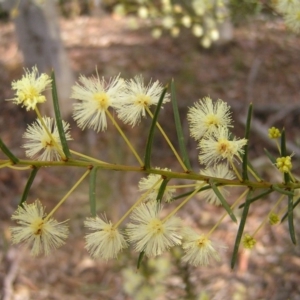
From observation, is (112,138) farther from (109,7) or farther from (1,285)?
(109,7)

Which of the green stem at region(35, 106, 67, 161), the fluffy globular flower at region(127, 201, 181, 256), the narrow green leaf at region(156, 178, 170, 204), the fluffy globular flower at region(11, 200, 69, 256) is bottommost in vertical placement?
the fluffy globular flower at region(11, 200, 69, 256)

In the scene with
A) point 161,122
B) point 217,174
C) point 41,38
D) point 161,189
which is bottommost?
point 161,189


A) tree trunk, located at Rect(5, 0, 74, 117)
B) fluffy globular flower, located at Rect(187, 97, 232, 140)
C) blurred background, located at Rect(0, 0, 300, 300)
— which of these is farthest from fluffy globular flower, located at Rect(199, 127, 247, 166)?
tree trunk, located at Rect(5, 0, 74, 117)

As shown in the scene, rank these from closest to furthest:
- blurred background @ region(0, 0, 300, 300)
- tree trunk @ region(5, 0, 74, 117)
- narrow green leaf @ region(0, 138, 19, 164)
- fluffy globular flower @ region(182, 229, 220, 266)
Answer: narrow green leaf @ region(0, 138, 19, 164) < fluffy globular flower @ region(182, 229, 220, 266) < blurred background @ region(0, 0, 300, 300) < tree trunk @ region(5, 0, 74, 117)

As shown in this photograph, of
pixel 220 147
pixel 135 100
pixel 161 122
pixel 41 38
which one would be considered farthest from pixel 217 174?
pixel 41 38

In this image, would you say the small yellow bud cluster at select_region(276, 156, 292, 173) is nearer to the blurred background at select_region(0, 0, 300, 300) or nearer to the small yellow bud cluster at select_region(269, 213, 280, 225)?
the small yellow bud cluster at select_region(269, 213, 280, 225)

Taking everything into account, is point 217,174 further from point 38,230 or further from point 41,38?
point 41,38
